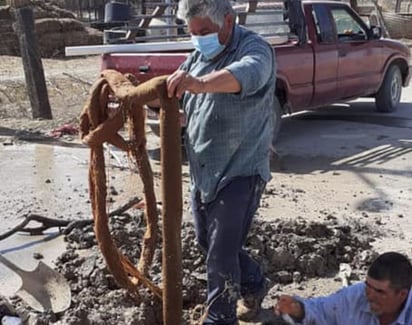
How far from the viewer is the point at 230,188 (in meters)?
3.84

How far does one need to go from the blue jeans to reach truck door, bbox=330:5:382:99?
739cm

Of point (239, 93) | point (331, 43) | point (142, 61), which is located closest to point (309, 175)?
point (142, 61)

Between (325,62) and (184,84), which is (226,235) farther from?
(325,62)

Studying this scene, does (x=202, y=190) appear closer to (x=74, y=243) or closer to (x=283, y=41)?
(x=74, y=243)

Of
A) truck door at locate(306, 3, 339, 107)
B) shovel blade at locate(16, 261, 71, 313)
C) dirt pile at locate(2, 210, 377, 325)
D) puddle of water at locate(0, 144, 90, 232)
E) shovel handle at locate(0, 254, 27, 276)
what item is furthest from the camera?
truck door at locate(306, 3, 339, 107)

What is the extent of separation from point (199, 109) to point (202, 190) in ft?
1.38

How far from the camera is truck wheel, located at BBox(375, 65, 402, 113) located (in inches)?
487

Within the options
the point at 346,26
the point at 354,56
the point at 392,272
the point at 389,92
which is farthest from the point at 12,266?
the point at 389,92

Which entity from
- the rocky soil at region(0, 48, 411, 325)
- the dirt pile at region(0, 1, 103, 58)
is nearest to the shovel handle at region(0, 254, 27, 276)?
the rocky soil at region(0, 48, 411, 325)

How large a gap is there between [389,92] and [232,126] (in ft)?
29.9

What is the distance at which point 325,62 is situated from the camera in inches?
418

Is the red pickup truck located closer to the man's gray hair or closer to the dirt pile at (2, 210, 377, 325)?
the dirt pile at (2, 210, 377, 325)

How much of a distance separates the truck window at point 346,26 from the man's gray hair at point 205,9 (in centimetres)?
760

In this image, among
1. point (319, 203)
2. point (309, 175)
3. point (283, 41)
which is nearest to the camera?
point (319, 203)
